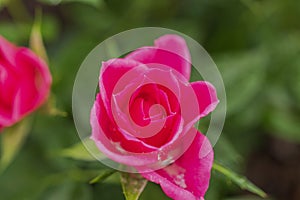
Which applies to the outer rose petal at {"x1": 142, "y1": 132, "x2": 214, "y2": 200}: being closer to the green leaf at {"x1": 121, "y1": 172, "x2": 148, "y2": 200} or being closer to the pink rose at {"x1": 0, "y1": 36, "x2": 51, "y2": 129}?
the green leaf at {"x1": 121, "y1": 172, "x2": 148, "y2": 200}

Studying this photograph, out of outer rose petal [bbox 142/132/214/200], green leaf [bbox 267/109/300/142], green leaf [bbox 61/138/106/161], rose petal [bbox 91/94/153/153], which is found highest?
rose petal [bbox 91/94/153/153]

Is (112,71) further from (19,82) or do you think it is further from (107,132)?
(19,82)

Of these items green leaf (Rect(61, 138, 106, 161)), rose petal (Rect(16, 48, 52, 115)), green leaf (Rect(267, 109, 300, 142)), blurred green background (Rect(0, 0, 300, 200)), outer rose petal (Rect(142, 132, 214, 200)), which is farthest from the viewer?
green leaf (Rect(267, 109, 300, 142))

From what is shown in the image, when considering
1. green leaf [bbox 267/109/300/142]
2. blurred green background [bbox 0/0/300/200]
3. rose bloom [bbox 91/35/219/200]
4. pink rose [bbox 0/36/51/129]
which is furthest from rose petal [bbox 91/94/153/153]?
green leaf [bbox 267/109/300/142]

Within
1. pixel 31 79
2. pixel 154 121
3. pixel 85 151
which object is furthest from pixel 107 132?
pixel 31 79

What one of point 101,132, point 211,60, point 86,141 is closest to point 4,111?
point 86,141

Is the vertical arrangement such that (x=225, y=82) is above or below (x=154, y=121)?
below

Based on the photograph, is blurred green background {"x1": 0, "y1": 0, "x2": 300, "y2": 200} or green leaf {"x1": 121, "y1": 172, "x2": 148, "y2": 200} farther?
blurred green background {"x1": 0, "y1": 0, "x2": 300, "y2": 200}
